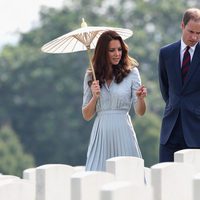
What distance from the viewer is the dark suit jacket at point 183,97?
7930 millimetres

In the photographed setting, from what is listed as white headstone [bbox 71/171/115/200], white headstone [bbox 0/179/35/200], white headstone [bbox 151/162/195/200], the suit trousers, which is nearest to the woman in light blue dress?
the suit trousers

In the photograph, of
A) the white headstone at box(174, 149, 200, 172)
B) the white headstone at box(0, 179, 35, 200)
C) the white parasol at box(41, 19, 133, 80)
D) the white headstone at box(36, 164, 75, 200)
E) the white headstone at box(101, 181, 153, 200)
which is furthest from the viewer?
the white parasol at box(41, 19, 133, 80)

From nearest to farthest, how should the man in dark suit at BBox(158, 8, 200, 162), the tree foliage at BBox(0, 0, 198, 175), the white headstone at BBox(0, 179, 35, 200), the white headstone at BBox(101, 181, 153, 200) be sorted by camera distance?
1. the white headstone at BBox(101, 181, 153, 200)
2. the white headstone at BBox(0, 179, 35, 200)
3. the man in dark suit at BBox(158, 8, 200, 162)
4. the tree foliage at BBox(0, 0, 198, 175)

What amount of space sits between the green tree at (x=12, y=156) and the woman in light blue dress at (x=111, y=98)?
40.9 m

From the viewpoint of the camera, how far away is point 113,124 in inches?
320

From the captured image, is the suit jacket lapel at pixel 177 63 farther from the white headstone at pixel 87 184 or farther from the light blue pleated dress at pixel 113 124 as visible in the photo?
the white headstone at pixel 87 184

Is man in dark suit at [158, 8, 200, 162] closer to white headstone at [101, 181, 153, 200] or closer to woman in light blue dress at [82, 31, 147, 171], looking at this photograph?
woman in light blue dress at [82, 31, 147, 171]

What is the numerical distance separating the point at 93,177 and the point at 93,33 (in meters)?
2.83

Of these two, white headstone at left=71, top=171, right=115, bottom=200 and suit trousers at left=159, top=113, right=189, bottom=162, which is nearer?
white headstone at left=71, top=171, right=115, bottom=200

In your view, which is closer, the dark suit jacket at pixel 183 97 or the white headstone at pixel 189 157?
the white headstone at pixel 189 157

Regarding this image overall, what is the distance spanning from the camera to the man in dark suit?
793 centimetres

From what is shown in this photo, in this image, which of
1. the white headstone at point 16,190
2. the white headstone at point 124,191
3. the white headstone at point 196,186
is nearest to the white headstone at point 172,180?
the white headstone at point 196,186

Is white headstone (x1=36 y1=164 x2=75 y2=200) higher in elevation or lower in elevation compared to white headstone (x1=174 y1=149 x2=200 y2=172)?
lower

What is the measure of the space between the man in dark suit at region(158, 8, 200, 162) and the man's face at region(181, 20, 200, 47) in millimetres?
26
